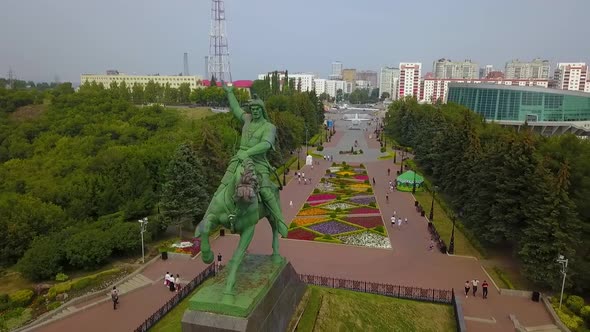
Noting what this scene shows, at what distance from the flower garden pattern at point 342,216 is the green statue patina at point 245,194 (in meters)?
13.5

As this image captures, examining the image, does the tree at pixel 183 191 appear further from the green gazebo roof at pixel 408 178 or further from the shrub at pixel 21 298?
the green gazebo roof at pixel 408 178

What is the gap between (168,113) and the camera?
225 feet

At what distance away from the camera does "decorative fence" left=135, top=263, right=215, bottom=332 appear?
612 inches

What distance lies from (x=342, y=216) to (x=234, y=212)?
21354 millimetres

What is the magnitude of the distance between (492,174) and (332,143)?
5103 centimetres

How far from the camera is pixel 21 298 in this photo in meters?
19.6

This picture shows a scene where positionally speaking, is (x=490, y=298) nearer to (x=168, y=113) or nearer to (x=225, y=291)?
(x=225, y=291)

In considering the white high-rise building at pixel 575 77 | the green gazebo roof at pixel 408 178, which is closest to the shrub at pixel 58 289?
the green gazebo roof at pixel 408 178

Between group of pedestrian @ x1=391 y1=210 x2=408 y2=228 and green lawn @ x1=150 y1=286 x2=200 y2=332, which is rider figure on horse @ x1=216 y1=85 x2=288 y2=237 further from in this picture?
group of pedestrian @ x1=391 y1=210 x2=408 y2=228

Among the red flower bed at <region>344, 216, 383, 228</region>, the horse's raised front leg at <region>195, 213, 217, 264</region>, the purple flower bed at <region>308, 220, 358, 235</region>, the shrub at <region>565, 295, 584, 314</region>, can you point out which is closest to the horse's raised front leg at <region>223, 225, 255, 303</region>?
the horse's raised front leg at <region>195, 213, 217, 264</region>

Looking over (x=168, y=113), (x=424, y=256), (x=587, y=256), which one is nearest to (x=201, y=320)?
(x=424, y=256)

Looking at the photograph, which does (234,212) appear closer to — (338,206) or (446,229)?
(446,229)

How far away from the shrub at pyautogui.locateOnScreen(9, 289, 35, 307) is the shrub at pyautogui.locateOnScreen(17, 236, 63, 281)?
149cm

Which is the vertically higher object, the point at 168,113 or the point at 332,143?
the point at 168,113
